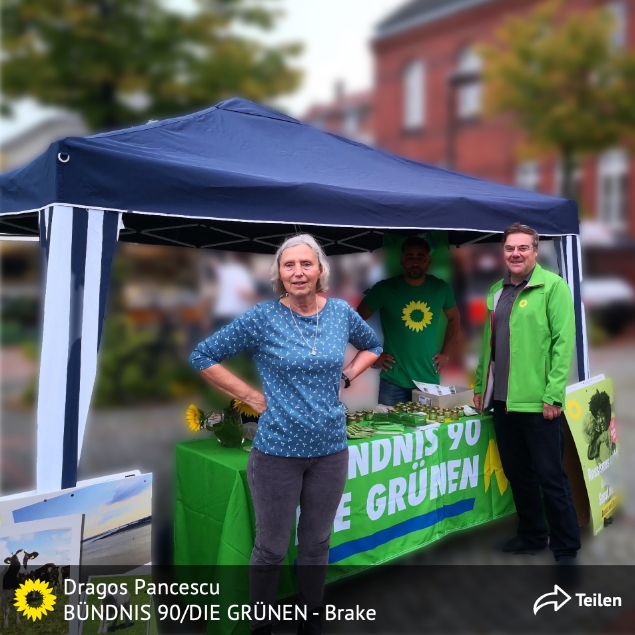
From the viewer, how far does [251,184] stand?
2.93m

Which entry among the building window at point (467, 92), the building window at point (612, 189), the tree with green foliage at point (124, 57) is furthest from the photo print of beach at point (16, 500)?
the building window at point (467, 92)

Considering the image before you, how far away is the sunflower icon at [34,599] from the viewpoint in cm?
246

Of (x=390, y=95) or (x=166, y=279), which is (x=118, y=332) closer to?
(x=166, y=279)

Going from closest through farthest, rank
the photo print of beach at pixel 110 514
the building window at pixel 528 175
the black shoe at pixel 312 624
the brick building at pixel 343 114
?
1. the photo print of beach at pixel 110 514
2. the black shoe at pixel 312 624
3. the building window at pixel 528 175
4. the brick building at pixel 343 114

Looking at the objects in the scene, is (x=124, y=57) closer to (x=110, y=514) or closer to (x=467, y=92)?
(x=110, y=514)

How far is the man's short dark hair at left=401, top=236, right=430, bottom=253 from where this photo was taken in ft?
13.7

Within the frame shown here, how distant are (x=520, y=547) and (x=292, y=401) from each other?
82.2 inches

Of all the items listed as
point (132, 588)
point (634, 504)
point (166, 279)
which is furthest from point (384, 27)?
point (132, 588)

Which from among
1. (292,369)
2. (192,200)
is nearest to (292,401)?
(292,369)

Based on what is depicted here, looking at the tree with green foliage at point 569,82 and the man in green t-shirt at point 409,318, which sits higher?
the tree with green foliage at point 569,82

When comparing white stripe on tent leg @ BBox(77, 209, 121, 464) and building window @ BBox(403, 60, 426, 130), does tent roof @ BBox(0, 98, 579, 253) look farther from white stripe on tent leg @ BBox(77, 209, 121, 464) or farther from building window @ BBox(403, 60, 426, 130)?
building window @ BBox(403, 60, 426, 130)

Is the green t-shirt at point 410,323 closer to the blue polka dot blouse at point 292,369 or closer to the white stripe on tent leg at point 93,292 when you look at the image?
the blue polka dot blouse at point 292,369

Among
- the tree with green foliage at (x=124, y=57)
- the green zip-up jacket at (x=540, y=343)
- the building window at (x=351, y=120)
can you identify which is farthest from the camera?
the building window at (x=351, y=120)

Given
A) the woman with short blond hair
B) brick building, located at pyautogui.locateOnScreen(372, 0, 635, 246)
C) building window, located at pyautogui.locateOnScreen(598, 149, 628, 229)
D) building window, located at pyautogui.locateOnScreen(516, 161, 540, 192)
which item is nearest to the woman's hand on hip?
the woman with short blond hair
